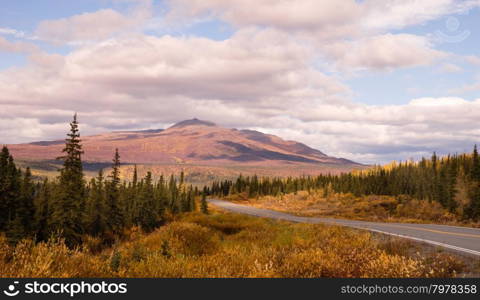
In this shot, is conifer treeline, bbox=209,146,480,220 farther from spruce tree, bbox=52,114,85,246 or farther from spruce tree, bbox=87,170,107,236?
spruce tree, bbox=52,114,85,246

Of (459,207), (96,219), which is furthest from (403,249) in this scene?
(459,207)

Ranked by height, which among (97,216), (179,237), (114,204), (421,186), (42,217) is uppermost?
(179,237)

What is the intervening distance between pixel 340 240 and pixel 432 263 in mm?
4255

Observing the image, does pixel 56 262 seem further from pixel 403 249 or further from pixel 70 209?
pixel 70 209

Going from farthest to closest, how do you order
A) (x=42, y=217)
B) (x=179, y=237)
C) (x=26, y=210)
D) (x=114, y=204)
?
(x=114, y=204) → (x=42, y=217) → (x=26, y=210) → (x=179, y=237)

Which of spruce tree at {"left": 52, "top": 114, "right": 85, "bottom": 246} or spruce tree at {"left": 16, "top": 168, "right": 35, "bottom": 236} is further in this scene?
spruce tree at {"left": 16, "top": 168, "right": 35, "bottom": 236}

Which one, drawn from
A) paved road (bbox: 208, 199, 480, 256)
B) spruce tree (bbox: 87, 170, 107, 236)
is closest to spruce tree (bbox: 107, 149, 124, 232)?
spruce tree (bbox: 87, 170, 107, 236)

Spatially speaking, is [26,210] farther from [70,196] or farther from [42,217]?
[70,196]

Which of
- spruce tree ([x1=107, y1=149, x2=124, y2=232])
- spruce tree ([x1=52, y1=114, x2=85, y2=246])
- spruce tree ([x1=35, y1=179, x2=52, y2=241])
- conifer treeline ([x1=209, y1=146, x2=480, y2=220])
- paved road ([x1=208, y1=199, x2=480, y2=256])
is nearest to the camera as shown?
paved road ([x1=208, y1=199, x2=480, y2=256])

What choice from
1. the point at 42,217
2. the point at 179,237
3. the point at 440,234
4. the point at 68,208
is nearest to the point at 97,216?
the point at 42,217

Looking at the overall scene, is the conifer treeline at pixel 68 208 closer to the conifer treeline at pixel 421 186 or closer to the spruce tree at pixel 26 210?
the spruce tree at pixel 26 210

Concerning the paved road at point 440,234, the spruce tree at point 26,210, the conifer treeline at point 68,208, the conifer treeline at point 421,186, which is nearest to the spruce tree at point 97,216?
the conifer treeline at point 68,208

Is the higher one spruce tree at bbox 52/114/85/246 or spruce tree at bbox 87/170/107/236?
spruce tree at bbox 52/114/85/246

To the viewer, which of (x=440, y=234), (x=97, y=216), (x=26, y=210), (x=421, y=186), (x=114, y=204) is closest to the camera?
(x=440, y=234)
